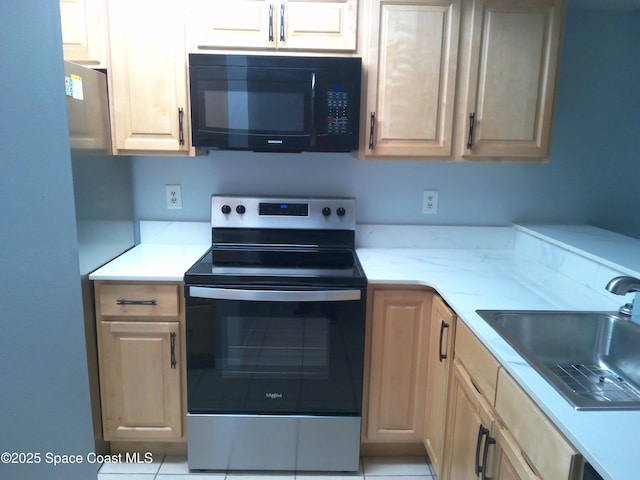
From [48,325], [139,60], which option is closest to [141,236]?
[139,60]

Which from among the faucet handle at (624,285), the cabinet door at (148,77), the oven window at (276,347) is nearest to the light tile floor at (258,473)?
the oven window at (276,347)

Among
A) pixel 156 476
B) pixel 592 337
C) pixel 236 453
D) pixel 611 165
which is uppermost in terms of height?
pixel 611 165

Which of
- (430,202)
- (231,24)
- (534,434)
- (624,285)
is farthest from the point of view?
(430,202)

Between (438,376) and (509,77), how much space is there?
4.27 feet

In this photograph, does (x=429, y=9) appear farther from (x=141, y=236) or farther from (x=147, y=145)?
(x=141, y=236)

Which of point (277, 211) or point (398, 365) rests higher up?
point (277, 211)

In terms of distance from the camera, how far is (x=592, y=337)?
144 cm

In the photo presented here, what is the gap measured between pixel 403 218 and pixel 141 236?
4.48 ft

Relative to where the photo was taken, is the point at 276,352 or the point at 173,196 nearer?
the point at 276,352

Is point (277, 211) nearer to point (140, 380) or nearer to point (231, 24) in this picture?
point (231, 24)

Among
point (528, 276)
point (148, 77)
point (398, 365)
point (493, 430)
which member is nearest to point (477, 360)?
point (493, 430)

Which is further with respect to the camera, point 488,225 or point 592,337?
point 488,225

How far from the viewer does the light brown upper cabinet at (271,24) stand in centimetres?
185

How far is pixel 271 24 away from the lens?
1858mm
